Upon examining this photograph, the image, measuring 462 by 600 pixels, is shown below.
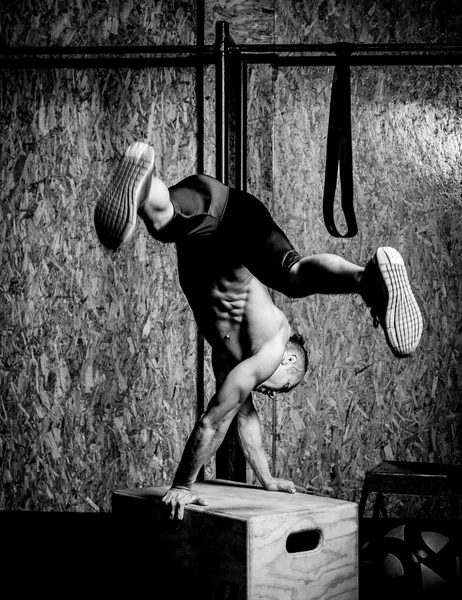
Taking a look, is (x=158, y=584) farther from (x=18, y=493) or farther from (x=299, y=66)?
(x=299, y=66)

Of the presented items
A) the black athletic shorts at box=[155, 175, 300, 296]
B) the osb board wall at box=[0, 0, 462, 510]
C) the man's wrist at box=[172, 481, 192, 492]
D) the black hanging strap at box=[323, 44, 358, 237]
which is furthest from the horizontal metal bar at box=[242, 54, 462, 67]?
the man's wrist at box=[172, 481, 192, 492]

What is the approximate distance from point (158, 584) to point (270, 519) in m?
0.59

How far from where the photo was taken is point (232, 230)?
276cm

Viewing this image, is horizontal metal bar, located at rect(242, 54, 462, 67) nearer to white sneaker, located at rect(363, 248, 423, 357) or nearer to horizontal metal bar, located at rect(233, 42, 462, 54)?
horizontal metal bar, located at rect(233, 42, 462, 54)

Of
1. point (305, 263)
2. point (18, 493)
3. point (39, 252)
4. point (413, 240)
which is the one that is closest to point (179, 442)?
point (18, 493)

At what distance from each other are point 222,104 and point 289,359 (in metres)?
1.06

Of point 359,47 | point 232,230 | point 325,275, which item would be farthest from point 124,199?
point 359,47

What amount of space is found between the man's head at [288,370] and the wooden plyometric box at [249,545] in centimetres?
39

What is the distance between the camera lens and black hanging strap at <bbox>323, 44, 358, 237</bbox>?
3098mm

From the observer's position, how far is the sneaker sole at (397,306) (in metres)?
2.30

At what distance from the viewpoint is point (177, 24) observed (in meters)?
4.38

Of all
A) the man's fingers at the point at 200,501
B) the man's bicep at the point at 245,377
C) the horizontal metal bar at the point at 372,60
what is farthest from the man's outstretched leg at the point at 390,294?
the horizontal metal bar at the point at 372,60

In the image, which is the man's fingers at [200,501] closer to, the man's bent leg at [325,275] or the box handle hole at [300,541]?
the man's bent leg at [325,275]

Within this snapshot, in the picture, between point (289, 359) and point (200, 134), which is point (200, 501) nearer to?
point (289, 359)
